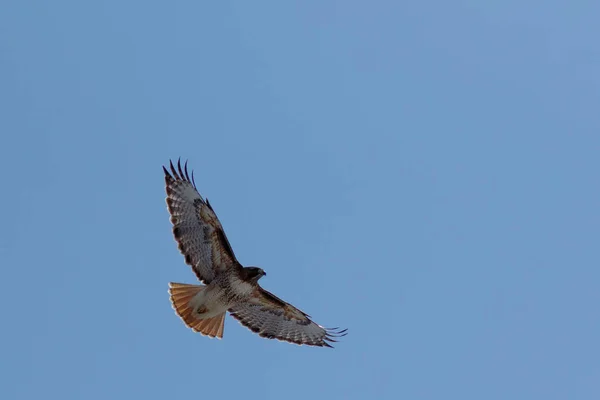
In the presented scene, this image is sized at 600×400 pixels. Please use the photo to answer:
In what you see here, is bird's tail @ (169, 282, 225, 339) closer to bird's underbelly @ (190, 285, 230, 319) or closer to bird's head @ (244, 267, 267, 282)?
bird's underbelly @ (190, 285, 230, 319)

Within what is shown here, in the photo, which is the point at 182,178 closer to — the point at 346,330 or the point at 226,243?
the point at 226,243

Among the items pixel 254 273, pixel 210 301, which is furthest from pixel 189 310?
pixel 254 273

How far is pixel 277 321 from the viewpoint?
18109 mm

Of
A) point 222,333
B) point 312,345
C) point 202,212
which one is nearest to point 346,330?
point 312,345

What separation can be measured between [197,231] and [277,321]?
2371mm

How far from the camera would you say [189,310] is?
56.0 feet

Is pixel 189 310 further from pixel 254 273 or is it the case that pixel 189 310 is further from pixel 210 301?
pixel 254 273

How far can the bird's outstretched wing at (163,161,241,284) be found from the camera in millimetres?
16891

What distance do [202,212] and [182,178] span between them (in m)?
0.67

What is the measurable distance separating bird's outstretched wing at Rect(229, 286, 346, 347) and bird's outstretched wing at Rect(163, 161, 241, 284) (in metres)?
1.02

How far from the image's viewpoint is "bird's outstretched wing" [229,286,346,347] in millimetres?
17797

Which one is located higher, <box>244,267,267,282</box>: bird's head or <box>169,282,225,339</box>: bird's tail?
<box>244,267,267,282</box>: bird's head

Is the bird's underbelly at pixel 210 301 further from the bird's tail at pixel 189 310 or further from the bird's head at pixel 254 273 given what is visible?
the bird's head at pixel 254 273

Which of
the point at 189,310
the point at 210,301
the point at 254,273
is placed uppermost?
the point at 254,273
